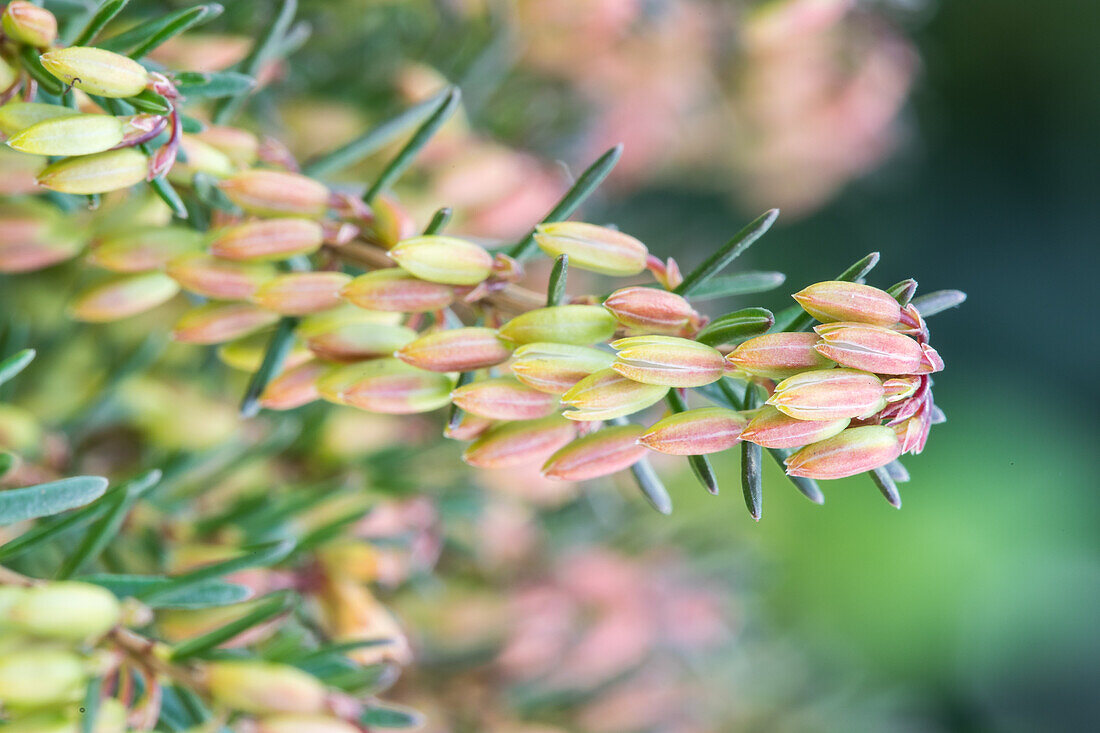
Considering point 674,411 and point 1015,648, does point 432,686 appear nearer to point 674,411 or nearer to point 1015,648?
point 674,411

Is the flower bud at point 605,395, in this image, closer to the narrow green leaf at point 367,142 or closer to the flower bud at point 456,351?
the flower bud at point 456,351

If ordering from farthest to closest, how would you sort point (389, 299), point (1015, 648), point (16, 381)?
1. point (1015, 648)
2. point (16, 381)
3. point (389, 299)

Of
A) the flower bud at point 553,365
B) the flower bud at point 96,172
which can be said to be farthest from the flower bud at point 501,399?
the flower bud at point 96,172

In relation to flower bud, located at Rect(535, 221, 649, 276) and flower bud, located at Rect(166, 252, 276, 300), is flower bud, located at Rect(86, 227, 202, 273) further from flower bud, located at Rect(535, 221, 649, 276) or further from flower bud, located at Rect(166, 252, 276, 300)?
flower bud, located at Rect(535, 221, 649, 276)

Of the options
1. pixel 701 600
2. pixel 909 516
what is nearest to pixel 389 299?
pixel 701 600

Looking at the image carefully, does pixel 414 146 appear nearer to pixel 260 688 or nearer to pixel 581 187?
pixel 581 187

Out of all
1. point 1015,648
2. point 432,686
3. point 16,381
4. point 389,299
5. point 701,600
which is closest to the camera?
point 389,299
